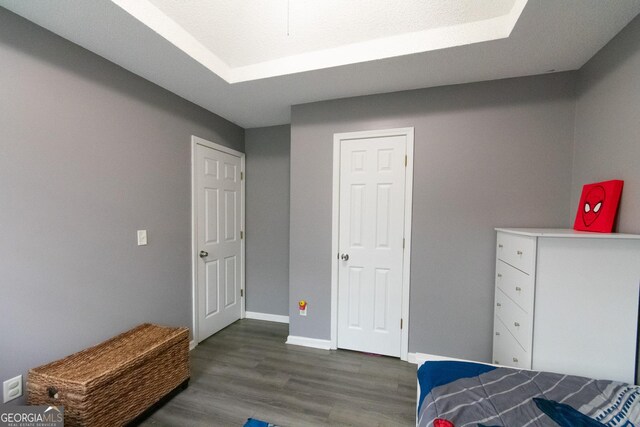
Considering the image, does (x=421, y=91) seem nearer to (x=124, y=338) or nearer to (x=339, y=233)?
(x=339, y=233)

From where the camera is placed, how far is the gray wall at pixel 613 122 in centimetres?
140

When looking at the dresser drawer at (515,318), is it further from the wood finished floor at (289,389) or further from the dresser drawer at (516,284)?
the wood finished floor at (289,389)

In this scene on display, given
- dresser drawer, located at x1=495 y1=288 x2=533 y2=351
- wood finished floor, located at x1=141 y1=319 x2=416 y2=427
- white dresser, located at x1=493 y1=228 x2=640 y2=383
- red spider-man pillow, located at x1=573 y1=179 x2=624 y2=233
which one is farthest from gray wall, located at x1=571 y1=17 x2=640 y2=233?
wood finished floor, located at x1=141 y1=319 x2=416 y2=427

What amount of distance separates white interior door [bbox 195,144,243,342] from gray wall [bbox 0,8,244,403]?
0.94 feet

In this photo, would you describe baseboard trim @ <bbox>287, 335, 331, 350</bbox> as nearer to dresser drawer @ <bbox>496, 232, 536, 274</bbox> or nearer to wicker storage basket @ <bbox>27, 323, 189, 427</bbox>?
wicker storage basket @ <bbox>27, 323, 189, 427</bbox>

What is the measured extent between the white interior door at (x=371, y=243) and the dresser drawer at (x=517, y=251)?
75 cm

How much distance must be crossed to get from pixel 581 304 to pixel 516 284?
0.31 m

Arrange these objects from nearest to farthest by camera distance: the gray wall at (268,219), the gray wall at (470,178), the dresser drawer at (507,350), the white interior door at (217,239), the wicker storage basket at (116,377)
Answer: the wicker storage basket at (116,377)
the dresser drawer at (507,350)
the gray wall at (470,178)
the white interior door at (217,239)
the gray wall at (268,219)

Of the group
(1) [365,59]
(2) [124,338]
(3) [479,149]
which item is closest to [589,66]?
(3) [479,149]

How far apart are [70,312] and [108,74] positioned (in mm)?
1650

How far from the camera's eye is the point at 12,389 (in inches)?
54.1

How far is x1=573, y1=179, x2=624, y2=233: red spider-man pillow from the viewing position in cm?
149

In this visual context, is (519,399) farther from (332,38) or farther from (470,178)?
(332,38)

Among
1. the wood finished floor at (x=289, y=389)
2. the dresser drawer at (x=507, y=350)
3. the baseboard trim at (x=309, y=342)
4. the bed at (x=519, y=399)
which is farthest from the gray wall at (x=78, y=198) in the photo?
the dresser drawer at (x=507, y=350)
